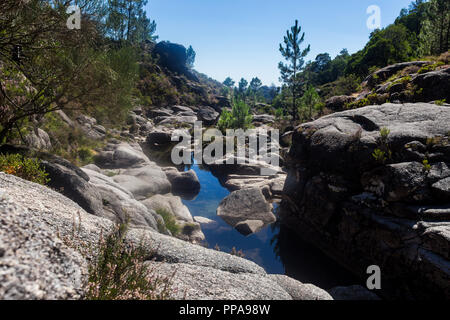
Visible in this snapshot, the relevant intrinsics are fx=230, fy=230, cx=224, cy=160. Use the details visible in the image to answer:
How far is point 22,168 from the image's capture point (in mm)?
4863

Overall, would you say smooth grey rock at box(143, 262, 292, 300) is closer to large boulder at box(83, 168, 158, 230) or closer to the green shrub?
large boulder at box(83, 168, 158, 230)

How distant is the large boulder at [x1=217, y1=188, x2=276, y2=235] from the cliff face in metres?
1.72

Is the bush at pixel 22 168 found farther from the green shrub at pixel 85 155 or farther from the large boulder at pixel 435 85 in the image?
the large boulder at pixel 435 85

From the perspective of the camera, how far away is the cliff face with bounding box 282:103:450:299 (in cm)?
557

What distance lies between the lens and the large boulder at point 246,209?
1135cm

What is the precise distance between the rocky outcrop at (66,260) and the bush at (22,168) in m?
0.91

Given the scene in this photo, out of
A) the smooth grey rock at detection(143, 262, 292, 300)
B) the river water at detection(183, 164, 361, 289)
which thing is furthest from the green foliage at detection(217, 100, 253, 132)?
the smooth grey rock at detection(143, 262, 292, 300)

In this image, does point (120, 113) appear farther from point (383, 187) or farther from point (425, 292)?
point (425, 292)

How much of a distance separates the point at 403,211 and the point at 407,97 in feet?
23.9

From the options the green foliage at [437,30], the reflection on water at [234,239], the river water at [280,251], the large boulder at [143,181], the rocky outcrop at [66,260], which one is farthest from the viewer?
the green foliage at [437,30]

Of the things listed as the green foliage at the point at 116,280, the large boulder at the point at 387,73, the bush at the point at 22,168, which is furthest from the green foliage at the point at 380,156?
the large boulder at the point at 387,73

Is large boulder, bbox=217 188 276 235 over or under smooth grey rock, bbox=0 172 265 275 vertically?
under

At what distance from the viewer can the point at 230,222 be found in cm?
1130
